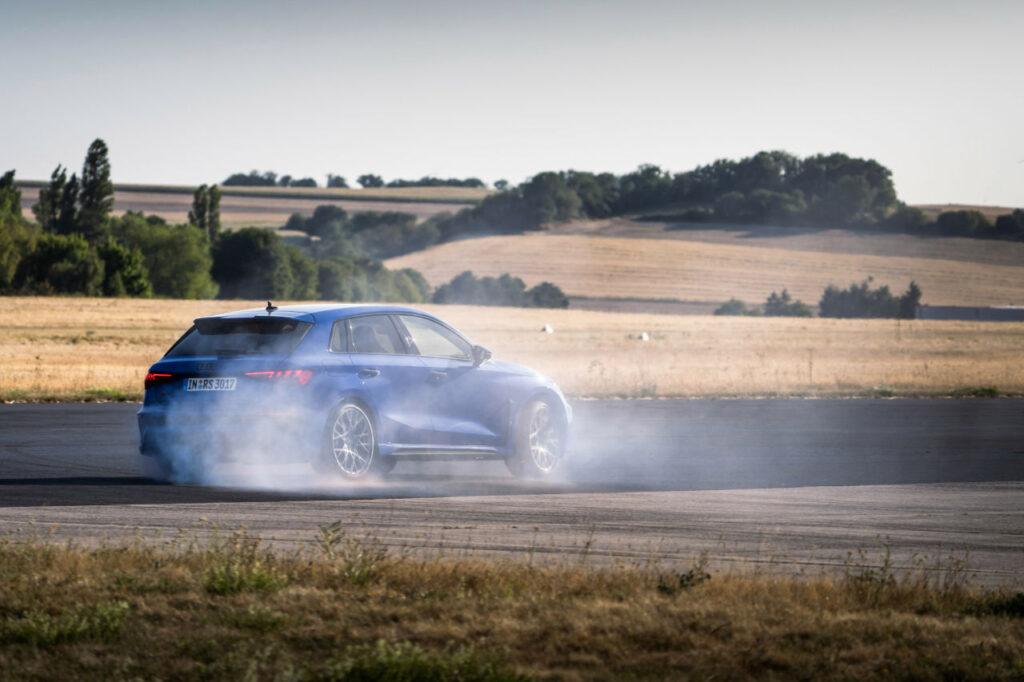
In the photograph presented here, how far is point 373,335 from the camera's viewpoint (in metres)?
13.4

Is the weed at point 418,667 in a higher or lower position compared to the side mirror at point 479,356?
lower

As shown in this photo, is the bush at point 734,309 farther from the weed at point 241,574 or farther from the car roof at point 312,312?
the weed at point 241,574

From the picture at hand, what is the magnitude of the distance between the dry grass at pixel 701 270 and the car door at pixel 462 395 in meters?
83.0

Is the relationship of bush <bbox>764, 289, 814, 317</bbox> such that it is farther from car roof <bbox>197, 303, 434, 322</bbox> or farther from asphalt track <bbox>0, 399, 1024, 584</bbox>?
car roof <bbox>197, 303, 434, 322</bbox>

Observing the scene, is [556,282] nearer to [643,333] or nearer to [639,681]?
[643,333]

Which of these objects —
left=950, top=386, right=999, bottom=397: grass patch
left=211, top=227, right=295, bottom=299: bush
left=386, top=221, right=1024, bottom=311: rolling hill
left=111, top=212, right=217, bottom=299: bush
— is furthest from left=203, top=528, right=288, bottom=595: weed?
left=111, top=212, right=217, bottom=299: bush

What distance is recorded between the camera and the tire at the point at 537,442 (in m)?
14.0

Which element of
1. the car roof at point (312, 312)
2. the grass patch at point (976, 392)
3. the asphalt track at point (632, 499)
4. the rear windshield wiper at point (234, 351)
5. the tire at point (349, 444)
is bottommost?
the grass patch at point (976, 392)

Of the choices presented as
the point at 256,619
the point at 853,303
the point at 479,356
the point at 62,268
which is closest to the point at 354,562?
the point at 256,619

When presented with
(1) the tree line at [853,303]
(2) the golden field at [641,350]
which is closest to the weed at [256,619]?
(2) the golden field at [641,350]

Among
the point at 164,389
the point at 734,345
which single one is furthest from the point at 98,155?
the point at 164,389

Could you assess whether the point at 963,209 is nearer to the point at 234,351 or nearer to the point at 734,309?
the point at 734,309

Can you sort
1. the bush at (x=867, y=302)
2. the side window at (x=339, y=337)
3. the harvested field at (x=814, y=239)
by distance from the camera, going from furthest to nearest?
the harvested field at (x=814, y=239) < the bush at (x=867, y=302) < the side window at (x=339, y=337)

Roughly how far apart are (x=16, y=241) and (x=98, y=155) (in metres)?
21.5
